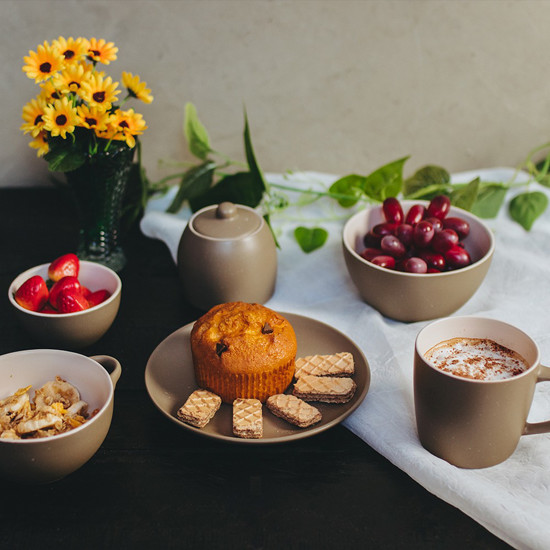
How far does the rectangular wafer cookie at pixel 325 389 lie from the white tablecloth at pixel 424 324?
3 cm

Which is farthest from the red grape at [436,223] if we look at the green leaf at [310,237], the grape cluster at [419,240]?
the green leaf at [310,237]

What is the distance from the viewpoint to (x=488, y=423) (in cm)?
78

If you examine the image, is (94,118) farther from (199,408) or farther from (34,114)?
(199,408)

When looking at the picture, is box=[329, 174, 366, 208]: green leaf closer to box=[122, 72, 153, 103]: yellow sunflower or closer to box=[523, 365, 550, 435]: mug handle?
box=[122, 72, 153, 103]: yellow sunflower

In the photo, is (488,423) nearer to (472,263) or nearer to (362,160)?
(472,263)

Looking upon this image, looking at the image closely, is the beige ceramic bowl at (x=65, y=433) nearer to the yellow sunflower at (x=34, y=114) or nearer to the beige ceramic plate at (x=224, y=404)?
the beige ceramic plate at (x=224, y=404)

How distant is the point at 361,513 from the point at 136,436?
0.31m

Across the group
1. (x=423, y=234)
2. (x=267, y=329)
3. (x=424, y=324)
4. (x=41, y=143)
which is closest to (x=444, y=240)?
(x=423, y=234)

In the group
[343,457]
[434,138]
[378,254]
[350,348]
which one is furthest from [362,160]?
[343,457]

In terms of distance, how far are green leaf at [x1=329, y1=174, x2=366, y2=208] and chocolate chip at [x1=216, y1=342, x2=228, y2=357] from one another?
1.85ft

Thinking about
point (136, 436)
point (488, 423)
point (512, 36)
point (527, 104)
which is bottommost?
point (136, 436)

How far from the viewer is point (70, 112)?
104 cm

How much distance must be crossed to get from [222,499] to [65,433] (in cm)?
20

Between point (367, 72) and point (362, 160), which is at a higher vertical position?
point (367, 72)
